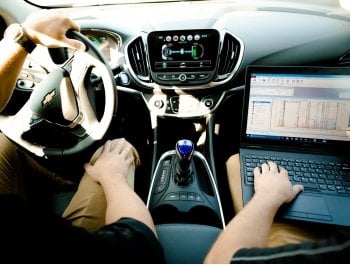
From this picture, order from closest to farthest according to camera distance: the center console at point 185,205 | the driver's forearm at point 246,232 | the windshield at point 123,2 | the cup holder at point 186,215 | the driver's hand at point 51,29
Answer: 1. the driver's forearm at point 246,232
2. the center console at point 185,205
3. the driver's hand at point 51,29
4. the cup holder at point 186,215
5. the windshield at point 123,2

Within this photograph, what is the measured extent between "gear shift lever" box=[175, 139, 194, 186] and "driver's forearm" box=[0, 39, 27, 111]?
1.94 ft

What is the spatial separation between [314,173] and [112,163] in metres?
0.68

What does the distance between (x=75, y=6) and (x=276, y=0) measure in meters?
0.99

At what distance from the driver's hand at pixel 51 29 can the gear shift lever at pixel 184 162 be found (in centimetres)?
46

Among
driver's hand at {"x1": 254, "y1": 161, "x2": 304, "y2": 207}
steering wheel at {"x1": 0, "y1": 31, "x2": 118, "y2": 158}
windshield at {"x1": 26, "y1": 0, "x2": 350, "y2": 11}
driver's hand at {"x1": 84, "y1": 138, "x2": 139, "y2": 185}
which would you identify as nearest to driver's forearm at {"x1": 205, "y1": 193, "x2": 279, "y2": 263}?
driver's hand at {"x1": 254, "y1": 161, "x2": 304, "y2": 207}

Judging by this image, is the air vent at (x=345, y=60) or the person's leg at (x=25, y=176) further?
the air vent at (x=345, y=60)

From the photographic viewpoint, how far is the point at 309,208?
3.29 feet

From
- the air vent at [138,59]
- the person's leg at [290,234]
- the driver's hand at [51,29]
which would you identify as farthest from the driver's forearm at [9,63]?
the person's leg at [290,234]

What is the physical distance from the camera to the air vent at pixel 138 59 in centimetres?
152

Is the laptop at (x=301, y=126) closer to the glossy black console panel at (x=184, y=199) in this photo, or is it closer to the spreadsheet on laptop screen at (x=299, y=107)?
the spreadsheet on laptop screen at (x=299, y=107)

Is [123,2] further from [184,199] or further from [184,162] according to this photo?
[184,199]

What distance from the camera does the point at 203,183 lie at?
51.1 inches

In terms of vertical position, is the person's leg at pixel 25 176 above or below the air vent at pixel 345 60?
below

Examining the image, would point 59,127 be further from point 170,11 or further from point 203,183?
point 170,11
